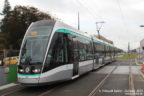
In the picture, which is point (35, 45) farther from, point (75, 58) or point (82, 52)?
point (82, 52)

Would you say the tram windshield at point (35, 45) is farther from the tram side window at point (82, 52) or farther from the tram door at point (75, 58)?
the tram side window at point (82, 52)

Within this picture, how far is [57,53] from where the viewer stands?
9.08 metres

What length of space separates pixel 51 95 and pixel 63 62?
2090 millimetres

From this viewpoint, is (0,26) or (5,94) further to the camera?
(0,26)

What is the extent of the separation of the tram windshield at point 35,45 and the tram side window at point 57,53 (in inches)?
13.0

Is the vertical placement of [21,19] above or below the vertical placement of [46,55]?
above

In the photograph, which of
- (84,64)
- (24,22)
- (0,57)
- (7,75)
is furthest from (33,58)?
(24,22)

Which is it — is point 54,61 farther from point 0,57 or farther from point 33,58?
point 0,57

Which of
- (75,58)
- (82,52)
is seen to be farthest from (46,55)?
(82,52)

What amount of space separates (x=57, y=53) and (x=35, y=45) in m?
1.14

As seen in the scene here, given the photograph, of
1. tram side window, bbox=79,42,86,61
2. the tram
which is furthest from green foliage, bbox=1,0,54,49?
the tram

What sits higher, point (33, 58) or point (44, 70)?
point (33, 58)

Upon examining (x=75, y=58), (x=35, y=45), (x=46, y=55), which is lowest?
(x=75, y=58)

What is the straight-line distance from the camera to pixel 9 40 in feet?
155
